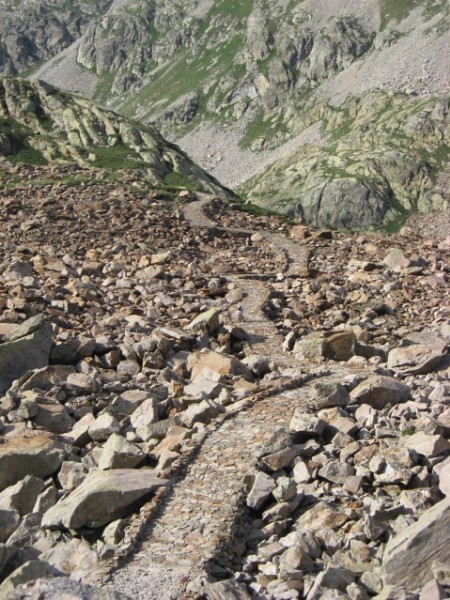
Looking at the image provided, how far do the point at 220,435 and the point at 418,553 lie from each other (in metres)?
4.88

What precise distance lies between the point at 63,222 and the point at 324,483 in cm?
2696

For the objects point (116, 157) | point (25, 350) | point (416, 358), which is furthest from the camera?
point (116, 157)

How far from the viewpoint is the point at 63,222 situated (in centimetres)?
3403

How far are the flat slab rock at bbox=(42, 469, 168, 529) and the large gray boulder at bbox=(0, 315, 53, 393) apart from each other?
6.55 meters

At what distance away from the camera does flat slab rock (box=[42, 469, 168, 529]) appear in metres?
9.38

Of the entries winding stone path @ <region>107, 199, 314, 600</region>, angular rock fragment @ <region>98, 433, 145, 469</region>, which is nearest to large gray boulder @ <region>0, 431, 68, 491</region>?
angular rock fragment @ <region>98, 433, 145, 469</region>

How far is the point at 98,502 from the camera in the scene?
373 inches

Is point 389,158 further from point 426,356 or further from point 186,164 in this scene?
point 426,356

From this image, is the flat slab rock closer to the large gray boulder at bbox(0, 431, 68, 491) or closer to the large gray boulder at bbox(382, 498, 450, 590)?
the large gray boulder at bbox(0, 431, 68, 491)

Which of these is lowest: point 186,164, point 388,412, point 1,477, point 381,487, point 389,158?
point 389,158

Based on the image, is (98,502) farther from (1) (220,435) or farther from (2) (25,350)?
(2) (25,350)

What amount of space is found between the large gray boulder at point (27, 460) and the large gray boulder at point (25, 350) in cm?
408

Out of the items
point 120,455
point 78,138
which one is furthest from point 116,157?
point 120,455

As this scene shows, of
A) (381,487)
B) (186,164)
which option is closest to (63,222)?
(381,487)
